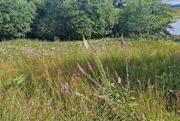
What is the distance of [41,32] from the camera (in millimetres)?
18703

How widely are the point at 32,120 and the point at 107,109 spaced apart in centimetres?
59

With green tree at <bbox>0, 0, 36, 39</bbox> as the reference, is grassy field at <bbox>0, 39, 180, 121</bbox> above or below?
below

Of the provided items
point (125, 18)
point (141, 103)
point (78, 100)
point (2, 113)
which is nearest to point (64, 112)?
point (78, 100)

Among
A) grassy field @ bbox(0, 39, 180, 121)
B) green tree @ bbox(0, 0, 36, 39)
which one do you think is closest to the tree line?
green tree @ bbox(0, 0, 36, 39)

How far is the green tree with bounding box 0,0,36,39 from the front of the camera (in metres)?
17.8

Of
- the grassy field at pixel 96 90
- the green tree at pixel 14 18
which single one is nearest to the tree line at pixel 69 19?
the green tree at pixel 14 18

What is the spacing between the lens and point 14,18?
59.4 feet

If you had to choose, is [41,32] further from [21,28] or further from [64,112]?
[64,112]

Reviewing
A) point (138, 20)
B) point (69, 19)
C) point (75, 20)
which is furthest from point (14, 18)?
point (138, 20)

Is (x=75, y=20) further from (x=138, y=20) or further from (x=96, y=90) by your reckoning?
(x=96, y=90)

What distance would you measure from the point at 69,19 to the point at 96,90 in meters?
17.4

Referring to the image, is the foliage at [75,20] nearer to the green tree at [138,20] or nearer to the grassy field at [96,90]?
the green tree at [138,20]

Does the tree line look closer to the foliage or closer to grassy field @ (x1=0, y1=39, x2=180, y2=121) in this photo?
the foliage

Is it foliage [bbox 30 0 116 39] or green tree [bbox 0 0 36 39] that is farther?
foliage [bbox 30 0 116 39]
